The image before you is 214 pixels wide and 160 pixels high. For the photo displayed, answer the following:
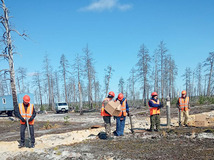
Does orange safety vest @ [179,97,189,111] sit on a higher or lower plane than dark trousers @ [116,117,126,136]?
higher

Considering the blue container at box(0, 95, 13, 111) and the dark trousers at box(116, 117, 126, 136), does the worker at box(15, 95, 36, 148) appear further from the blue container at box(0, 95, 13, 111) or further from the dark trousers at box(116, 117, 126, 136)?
the blue container at box(0, 95, 13, 111)

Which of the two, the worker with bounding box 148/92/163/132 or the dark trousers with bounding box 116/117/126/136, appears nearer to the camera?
the dark trousers with bounding box 116/117/126/136

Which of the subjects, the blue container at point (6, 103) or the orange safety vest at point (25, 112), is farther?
the blue container at point (6, 103)

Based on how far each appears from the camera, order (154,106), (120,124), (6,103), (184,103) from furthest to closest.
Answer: (6,103), (184,103), (154,106), (120,124)

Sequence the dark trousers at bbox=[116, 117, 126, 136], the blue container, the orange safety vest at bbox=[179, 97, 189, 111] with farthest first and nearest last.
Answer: the blue container
the orange safety vest at bbox=[179, 97, 189, 111]
the dark trousers at bbox=[116, 117, 126, 136]

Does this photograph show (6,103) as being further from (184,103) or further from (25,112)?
(184,103)

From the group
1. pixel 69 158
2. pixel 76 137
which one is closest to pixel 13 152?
pixel 69 158

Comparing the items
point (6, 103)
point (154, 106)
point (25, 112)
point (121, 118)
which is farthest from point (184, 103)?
point (6, 103)

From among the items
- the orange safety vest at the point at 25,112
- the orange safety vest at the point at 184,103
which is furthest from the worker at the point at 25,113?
the orange safety vest at the point at 184,103

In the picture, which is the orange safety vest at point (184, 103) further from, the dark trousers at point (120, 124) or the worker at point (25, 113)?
the worker at point (25, 113)

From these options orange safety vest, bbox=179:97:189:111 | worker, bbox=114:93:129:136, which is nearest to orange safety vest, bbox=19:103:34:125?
worker, bbox=114:93:129:136

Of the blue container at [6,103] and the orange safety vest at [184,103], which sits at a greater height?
the orange safety vest at [184,103]

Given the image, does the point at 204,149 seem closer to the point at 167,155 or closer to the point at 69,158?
the point at 167,155

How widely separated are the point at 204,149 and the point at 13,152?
6677mm
